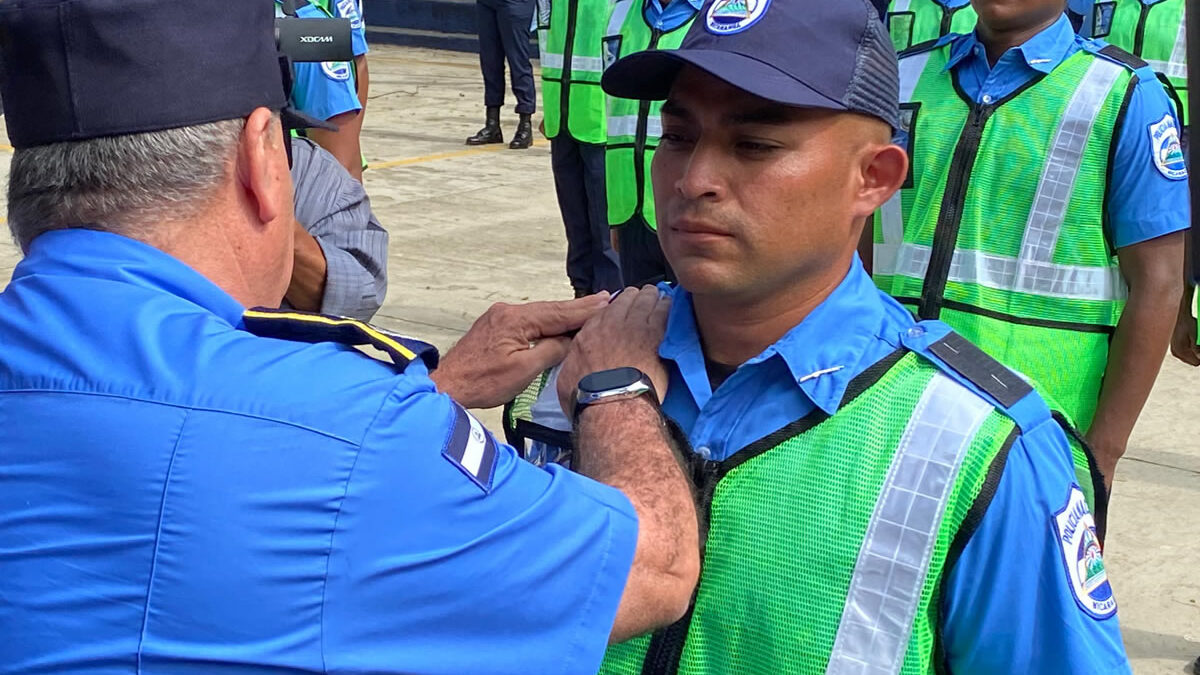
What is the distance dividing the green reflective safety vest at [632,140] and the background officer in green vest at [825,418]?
366 cm

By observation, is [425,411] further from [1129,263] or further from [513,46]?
[513,46]

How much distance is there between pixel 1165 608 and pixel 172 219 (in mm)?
3629

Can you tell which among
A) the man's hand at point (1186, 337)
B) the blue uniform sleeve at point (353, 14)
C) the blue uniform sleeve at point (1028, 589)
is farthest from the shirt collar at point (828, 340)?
the blue uniform sleeve at point (353, 14)

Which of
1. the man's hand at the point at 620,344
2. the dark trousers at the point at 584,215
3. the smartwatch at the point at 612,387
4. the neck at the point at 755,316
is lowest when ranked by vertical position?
the dark trousers at the point at 584,215

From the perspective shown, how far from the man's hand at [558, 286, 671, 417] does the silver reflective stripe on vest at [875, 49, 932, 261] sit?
1.38 metres

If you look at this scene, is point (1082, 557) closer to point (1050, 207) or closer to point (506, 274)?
point (1050, 207)

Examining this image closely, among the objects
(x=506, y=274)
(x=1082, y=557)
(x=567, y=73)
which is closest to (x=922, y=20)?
(x=567, y=73)

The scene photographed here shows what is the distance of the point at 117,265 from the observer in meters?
1.63

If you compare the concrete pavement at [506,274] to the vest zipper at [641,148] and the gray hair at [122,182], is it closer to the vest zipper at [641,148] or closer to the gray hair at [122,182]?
the vest zipper at [641,148]

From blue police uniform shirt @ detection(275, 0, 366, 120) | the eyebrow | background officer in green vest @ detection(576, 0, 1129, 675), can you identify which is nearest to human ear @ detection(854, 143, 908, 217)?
background officer in green vest @ detection(576, 0, 1129, 675)

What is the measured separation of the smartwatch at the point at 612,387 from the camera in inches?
75.4

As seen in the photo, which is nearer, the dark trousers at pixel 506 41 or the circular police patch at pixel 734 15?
the circular police patch at pixel 734 15

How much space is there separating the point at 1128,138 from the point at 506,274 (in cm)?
542

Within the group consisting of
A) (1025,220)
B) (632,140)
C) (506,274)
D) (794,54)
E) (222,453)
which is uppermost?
(794,54)
